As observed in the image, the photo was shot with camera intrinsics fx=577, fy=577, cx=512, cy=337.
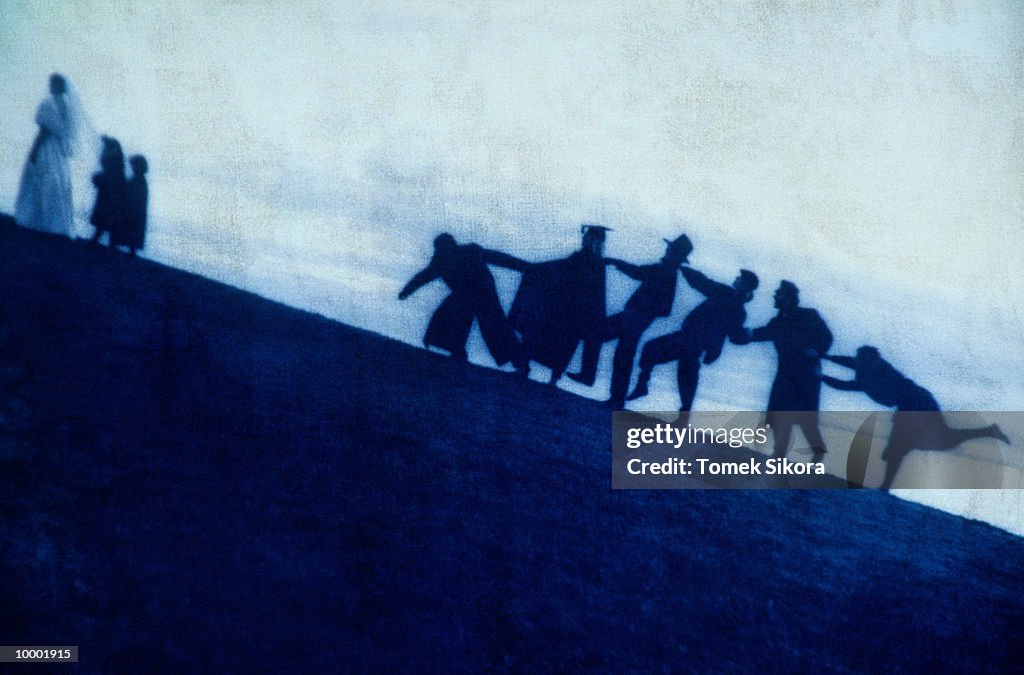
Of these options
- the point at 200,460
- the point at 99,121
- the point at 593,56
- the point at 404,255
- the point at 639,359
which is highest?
the point at 593,56

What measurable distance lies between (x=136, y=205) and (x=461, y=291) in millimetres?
1428

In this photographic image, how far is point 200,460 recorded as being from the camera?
2400mm

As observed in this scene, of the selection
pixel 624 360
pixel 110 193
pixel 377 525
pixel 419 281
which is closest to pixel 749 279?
pixel 624 360

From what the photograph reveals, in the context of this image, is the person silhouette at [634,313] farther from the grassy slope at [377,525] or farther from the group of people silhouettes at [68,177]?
the group of people silhouettes at [68,177]

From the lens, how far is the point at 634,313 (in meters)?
2.45

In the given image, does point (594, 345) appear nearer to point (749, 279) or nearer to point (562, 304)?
point (562, 304)

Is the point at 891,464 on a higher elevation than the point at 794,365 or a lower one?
lower

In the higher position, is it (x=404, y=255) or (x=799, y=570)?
(x=404, y=255)

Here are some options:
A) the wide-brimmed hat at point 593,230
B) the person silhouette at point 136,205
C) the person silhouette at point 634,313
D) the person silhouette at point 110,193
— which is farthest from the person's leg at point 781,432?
the person silhouette at point 110,193

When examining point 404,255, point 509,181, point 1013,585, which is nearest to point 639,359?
point 509,181

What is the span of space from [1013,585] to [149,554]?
11.8 feet

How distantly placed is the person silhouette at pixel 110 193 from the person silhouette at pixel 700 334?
231cm

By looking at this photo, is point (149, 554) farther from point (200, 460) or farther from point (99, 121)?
point (99, 121)

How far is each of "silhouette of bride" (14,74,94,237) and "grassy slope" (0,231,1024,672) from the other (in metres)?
0.13
